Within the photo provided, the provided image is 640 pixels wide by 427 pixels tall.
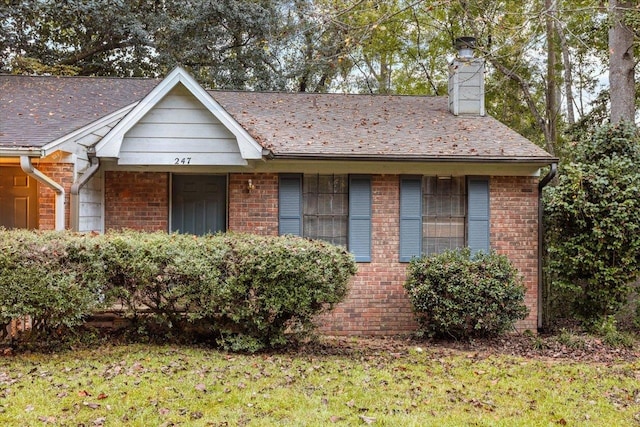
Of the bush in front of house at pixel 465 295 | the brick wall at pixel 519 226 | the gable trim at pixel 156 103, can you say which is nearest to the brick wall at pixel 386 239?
the brick wall at pixel 519 226

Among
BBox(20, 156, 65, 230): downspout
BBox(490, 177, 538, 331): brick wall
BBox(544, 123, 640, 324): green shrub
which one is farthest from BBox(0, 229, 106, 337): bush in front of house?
BBox(544, 123, 640, 324): green shrub

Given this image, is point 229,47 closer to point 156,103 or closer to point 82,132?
point 156,103

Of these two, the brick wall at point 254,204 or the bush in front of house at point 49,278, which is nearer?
the bush in front of house at point 49,278

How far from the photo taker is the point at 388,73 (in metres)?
21.3

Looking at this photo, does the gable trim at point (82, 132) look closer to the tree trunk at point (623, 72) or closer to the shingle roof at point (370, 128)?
the shingle roof at point (370, 128)

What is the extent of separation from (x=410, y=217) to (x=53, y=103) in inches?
259

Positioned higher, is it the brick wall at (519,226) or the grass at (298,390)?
the brick wall at (519,226)

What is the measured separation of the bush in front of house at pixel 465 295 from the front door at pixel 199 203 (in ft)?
11.2

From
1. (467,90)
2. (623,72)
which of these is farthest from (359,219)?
(623,72)

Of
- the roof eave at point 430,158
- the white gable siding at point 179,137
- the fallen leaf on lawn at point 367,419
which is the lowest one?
the fallen leaf on lawn at point 367,419

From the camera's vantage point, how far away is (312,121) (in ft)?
32.8

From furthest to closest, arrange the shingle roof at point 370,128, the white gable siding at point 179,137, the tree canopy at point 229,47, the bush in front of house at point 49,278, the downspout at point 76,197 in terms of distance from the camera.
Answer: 1. the tree canopy at point 229,47
2. the shingle roof at point 370,128
3. the white gable siding at point 179,137
4. the downspout at point 76,197
5. the bush in front of house at point 49,278

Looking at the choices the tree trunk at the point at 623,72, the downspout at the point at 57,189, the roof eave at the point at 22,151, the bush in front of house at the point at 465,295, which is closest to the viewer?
the roof eave at the point at 22,151

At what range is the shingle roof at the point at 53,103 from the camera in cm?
751
